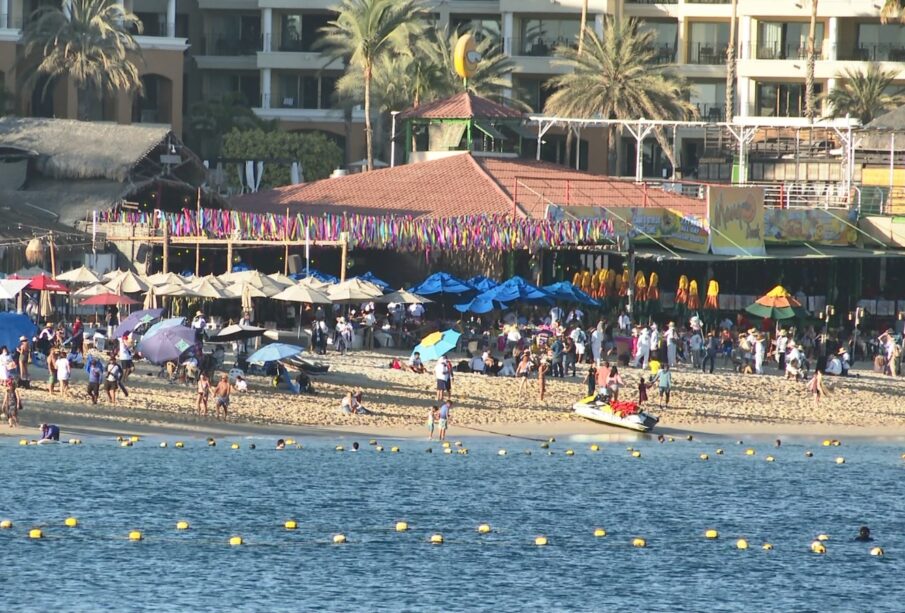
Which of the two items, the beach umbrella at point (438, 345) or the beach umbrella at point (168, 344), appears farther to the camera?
the beach umbrella at point (438, 345)

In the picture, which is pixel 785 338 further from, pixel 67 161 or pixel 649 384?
pixel 67 161

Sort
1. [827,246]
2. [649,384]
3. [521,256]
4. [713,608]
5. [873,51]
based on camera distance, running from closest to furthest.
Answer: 1. [713,608]
2. [649,384]
3. [521,256]
4. [827,246]
5. [873,51]

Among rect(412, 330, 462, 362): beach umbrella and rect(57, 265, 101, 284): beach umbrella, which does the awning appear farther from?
rect(412, 330, 462, 362): beach umbrella

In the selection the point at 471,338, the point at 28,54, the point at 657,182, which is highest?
the point at 28,54

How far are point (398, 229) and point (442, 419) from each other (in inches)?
662

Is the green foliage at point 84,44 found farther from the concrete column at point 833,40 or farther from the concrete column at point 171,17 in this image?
the concrete column at point 833,40

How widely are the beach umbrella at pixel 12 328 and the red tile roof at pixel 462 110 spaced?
3071 centimetres

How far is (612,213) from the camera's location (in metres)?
70.4

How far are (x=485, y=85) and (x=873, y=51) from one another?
69.3ft

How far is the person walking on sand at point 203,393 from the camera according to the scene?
51.6m

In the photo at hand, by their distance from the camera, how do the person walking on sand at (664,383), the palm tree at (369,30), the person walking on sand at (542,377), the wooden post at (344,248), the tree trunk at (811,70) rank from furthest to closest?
1. the tree trunk at (811,70)
2. the palm tree at (369,30)
3. the wooden post at (344,248)
4. the person walking on sand at (664,383)
5. the person walking on sand at (542,377)

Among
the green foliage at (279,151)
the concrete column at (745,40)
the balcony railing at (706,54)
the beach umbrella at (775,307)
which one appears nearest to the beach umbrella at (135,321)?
the beach umbrella at (775,307)

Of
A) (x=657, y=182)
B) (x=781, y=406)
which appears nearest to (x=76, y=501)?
(x=781, y=406)

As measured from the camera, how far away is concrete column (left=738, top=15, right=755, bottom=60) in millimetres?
102750
